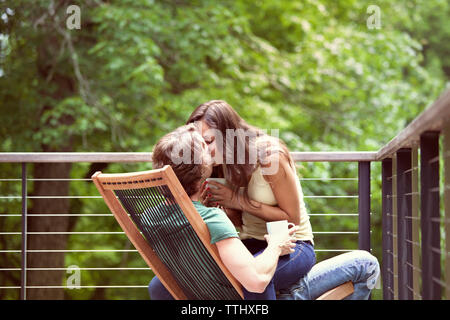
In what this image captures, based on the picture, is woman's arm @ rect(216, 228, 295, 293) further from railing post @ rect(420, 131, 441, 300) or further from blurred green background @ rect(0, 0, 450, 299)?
blurred green background @ rect(0, 0, 450, 299)

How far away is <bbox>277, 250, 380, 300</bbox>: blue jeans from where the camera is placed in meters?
2.01

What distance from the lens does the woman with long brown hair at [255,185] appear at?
207 centimetres

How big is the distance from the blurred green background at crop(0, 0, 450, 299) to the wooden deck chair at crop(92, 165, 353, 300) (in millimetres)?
3908

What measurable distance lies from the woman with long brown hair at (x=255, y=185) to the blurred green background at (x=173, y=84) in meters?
3.56

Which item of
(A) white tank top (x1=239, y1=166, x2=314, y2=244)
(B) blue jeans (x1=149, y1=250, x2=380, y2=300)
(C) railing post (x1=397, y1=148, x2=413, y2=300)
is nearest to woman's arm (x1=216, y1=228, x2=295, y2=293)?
(B) blue jeans (x1=149, y1=250, x2=380, y2=300)

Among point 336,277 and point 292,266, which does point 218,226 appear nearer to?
point 292,266

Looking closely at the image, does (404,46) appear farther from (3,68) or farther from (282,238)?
(282,238)

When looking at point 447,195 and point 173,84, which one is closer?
point 447,195

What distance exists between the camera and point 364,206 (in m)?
2.89

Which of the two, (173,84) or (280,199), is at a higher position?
(173,84)

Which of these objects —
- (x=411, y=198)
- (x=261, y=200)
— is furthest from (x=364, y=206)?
(x=261, y=200)

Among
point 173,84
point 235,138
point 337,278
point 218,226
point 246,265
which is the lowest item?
point 337,278

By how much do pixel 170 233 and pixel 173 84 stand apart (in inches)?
226

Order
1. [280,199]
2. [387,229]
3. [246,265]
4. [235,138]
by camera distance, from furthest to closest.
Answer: [387,229] → [235,138] → [280,199] → [246,265]
